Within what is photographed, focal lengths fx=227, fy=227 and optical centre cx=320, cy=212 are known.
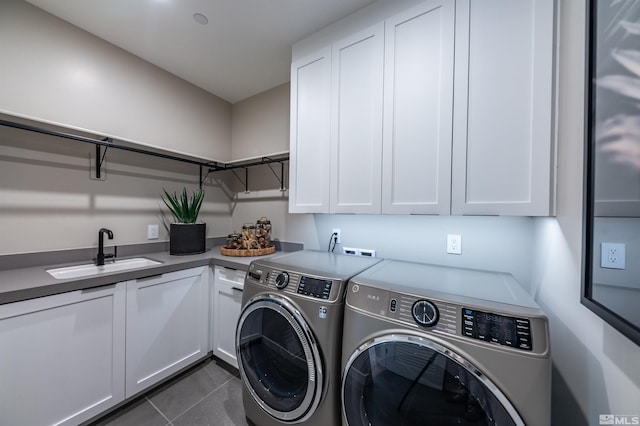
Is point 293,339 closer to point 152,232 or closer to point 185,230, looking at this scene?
point 185,230

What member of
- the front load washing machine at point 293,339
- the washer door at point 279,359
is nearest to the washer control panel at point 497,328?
the front load washing machine at point 293,339

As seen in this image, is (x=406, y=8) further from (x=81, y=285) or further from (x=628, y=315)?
(x=81, y=285)

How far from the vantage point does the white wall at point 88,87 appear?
4.57 ft

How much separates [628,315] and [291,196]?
1600mm

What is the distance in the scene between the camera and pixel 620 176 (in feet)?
1.86

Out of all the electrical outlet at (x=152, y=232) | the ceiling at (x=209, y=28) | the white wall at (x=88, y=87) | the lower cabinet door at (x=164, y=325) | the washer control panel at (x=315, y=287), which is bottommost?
the lower cabinet door at (x=164, y=325)

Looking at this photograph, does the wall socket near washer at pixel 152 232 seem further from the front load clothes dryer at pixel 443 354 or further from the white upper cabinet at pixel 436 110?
the front load clothes dryer at pixel 443 354

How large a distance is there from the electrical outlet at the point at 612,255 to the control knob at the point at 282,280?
3.60ft

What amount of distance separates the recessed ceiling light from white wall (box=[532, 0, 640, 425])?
1.92 meters

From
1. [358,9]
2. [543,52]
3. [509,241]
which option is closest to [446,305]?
[509,241]

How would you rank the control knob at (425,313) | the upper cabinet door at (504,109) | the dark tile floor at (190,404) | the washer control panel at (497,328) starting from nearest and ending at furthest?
1. the washer control panel at (497,328)
2. the control knob at (425,313)
3. the upper cabinet door at (504,109)
4. the dark tile floor at (190,404)

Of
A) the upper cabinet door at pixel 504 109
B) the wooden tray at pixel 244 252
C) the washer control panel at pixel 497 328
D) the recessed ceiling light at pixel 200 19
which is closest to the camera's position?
the washer control panel at pixel 497 328

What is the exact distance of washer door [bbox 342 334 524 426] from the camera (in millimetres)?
687

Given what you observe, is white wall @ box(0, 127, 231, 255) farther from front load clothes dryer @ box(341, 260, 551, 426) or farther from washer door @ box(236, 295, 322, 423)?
front load clothes dryer @ box(341, 260, 551, 426)
